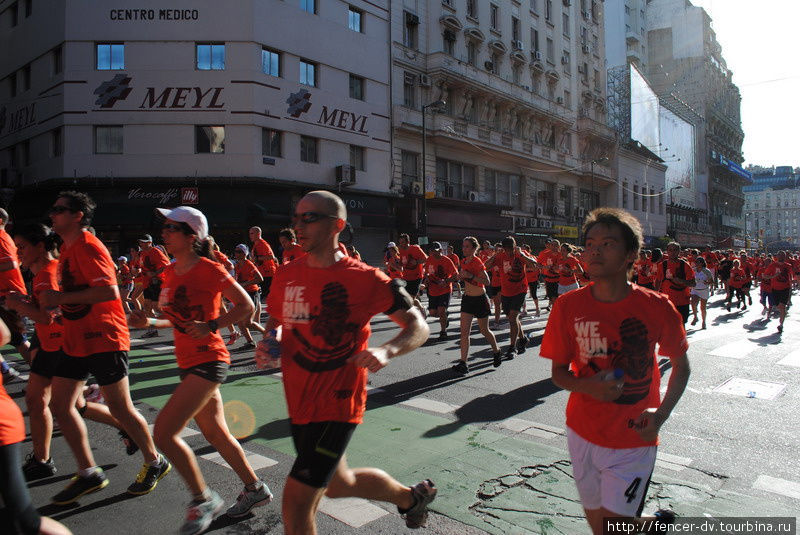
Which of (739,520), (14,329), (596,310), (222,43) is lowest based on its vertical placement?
(739,520)

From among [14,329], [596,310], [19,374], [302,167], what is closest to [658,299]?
[596,310]

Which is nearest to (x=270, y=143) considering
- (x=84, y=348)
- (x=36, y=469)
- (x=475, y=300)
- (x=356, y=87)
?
(x=356, y=87)

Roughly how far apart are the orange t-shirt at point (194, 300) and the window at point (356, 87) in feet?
81.5

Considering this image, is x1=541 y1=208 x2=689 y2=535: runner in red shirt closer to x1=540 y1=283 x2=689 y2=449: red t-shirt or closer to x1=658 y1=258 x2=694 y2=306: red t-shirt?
x1=540 y1=283 x2=689 y2=449: red t-shirt

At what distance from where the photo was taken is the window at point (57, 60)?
23.4 m

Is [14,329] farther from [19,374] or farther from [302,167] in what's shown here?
[302,167]

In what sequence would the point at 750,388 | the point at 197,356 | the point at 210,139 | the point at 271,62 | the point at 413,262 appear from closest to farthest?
the point at 197,356
the point at 750,388
the point at 413,262
the point at 210,139
the point at 271,62

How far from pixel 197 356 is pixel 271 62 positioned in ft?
74.7

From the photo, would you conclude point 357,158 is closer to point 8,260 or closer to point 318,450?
point 8,260

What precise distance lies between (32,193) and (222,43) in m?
10.1

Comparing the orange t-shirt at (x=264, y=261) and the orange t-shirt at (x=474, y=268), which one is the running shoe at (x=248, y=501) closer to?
the orange t-shirt at (x=474, y=268)

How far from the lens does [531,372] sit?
7906 millimetres

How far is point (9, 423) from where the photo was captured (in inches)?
80.9

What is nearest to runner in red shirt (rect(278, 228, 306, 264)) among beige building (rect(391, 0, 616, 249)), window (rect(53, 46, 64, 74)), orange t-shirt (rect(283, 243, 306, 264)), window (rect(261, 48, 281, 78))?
→ orange t-shirt (rect(283, 243, 306, 264))
